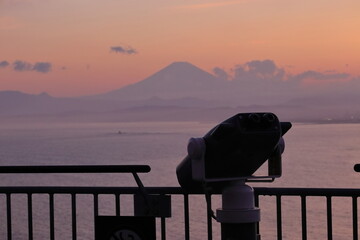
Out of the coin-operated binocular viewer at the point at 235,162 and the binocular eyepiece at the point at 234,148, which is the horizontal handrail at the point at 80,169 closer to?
the coin-operated binocular viewer at the point at 235,162

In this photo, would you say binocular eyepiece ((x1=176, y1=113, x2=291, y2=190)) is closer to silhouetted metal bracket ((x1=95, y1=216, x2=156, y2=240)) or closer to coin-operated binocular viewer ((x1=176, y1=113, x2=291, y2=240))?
coin-operated binocular viewer ((x1=176, y1=113, x2=291, y2=240))

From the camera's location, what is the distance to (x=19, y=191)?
666 centimetres

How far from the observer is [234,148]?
4672 millimetres

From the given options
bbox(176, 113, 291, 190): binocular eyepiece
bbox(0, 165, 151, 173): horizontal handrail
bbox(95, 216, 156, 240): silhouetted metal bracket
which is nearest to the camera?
bbox(176, 113, 291, 190): binocular eyepiece

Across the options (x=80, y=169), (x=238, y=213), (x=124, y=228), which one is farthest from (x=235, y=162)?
(x=80, y=169)

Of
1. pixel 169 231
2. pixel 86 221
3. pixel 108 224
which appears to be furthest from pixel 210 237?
pixel 86 221

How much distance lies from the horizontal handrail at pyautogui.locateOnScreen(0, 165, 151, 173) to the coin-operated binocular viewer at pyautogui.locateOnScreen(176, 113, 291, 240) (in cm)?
53

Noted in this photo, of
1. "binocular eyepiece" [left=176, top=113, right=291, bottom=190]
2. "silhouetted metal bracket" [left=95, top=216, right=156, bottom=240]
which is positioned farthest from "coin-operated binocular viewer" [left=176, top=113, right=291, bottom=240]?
"silhouetted metal bracket" [left=95, top=216, right=156, bottom=240]

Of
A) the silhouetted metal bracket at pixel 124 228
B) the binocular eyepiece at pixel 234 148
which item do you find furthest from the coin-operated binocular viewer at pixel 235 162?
the silhouetted metal bracket at pixel 124 228

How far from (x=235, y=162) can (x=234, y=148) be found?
0.43 ft

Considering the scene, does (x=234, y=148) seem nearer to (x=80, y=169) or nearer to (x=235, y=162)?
(x=235, y=162)

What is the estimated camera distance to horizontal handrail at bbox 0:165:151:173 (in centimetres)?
554

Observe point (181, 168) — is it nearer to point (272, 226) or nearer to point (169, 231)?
point (169, 231)

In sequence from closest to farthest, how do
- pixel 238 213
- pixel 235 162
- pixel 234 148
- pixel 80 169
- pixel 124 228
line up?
pixel 234 148, pixel 235 162, pixel 238 213, pixel 124 228, pixel 80 169
